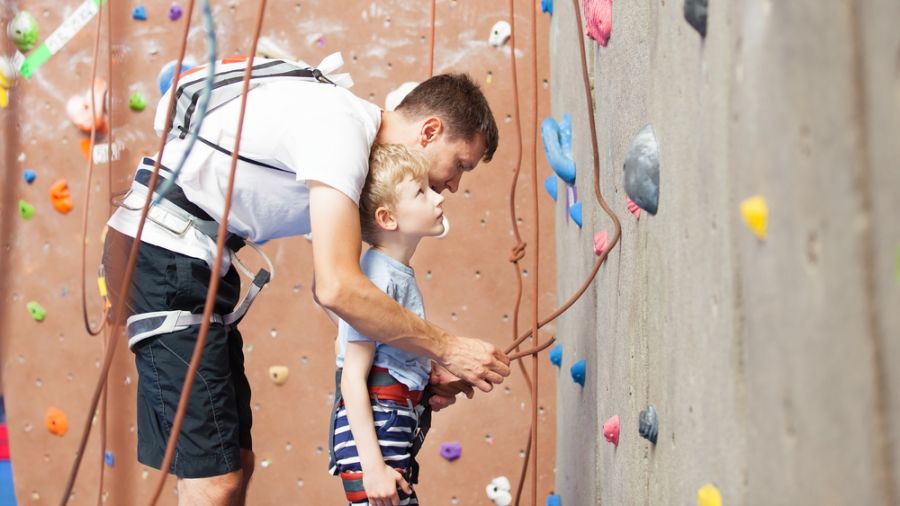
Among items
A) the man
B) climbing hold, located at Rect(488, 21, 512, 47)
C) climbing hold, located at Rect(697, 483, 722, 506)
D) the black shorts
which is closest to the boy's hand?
the man

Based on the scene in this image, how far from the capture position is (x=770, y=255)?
0.75 m

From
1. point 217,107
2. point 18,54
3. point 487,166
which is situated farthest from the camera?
point 18,54

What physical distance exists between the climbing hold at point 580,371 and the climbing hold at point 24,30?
1927 mm

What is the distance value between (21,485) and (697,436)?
8.41ft

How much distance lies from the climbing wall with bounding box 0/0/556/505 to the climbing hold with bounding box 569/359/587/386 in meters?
0.62

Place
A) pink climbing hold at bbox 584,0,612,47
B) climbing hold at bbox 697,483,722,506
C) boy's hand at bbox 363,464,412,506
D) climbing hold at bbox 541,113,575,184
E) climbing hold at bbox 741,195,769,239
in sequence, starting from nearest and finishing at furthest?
climbing hold at bbox 741,195,769,239
climbing hold at bbox 697,483,722,506
boy's hand at bbox 363,464,412,506
pink climbing hold at bbox 584,0,612,47
climbing hold at bbox 541,113,575,184

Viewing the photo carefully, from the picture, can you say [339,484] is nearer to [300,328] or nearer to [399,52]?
[300,328]

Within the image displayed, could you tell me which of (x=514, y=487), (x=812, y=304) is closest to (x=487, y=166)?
(x=514, y=487)

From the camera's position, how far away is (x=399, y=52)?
2.75 metres

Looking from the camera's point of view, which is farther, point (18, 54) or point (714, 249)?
point (18, 54)

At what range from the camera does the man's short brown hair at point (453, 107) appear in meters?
1.63

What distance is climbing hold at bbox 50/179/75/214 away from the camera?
291 cm

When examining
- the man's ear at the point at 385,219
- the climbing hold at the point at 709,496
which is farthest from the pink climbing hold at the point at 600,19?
the climbing hold at the point at 709,496

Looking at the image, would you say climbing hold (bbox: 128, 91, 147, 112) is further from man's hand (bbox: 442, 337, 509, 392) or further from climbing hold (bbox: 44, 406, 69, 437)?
man's hand (bbox: 442, 337, 509, 392)
